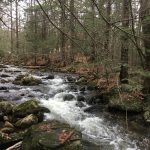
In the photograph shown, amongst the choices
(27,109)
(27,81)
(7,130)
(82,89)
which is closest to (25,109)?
(27,109)

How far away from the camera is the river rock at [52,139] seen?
19.7ft

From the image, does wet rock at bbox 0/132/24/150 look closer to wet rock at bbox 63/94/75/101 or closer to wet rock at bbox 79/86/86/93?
wet rock at bbox 63/94/75/101

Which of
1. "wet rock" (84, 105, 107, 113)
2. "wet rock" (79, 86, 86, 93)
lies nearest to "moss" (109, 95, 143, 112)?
"wet rock" (84, 105, 107, 113)

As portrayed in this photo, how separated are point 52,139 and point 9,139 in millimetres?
1373

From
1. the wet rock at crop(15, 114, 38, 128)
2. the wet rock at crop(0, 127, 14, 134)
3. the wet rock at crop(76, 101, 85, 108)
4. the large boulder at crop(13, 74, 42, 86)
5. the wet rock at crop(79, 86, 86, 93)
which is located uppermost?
the large boulder at crop(13, 74, 42, 86)

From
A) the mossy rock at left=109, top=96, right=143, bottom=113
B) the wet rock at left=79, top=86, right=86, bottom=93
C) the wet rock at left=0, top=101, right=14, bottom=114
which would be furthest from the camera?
the wet rock at left=79, top=86, right=86, bottom=93

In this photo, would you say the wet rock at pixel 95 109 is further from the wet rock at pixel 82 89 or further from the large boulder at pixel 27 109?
the wet rock at pixel 82 89

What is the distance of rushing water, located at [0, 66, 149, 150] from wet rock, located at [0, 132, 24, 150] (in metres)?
1.82

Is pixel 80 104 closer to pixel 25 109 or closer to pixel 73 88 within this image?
pixel 25 109

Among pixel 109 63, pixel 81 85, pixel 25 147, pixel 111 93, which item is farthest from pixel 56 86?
pixel 109 63

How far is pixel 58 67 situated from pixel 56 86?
333 inches

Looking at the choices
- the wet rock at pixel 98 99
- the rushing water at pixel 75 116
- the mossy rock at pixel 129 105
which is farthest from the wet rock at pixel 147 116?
the wet rock at pixel 98 99

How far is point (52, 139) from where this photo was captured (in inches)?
243

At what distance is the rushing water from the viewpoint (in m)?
7.37
